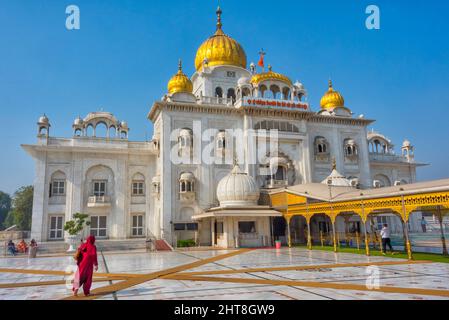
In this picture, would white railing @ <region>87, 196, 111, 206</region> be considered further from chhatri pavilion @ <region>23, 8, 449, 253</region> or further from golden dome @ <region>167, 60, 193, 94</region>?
golden dome @ <region>167, 60, 193, 94</region>

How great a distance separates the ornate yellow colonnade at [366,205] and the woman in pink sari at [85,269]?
442 inches

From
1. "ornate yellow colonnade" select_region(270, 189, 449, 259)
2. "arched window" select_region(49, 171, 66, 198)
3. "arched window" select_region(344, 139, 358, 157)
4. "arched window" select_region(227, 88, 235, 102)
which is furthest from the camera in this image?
"arched window" select_region(227, 88, 235, 102)

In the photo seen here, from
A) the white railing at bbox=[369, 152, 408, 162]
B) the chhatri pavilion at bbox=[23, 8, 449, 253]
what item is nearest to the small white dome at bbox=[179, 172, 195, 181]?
the chhatri pavilion at bbox=[23, 8, 449, 253]

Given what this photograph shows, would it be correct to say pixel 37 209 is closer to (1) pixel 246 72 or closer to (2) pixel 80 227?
(2) pixel 80 227

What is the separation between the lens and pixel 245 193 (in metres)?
23.2

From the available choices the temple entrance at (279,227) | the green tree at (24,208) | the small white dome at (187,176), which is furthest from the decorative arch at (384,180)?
the green tree at (24,208)

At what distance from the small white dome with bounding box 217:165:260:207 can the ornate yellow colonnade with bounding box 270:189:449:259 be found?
1.63 meters

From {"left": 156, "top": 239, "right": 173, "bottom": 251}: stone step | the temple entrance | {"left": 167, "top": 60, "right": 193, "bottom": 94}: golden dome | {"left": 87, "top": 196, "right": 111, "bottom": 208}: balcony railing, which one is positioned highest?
{"left": 167, "top": 60, "right": 193, "bottom": 94}: golden dome

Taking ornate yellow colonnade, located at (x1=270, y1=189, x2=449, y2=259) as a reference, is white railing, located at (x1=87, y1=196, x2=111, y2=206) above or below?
above

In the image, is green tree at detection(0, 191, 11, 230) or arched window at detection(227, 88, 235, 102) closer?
arched window at detection(227, 88, 235, 102)

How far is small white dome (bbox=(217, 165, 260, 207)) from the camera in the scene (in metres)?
23.2
